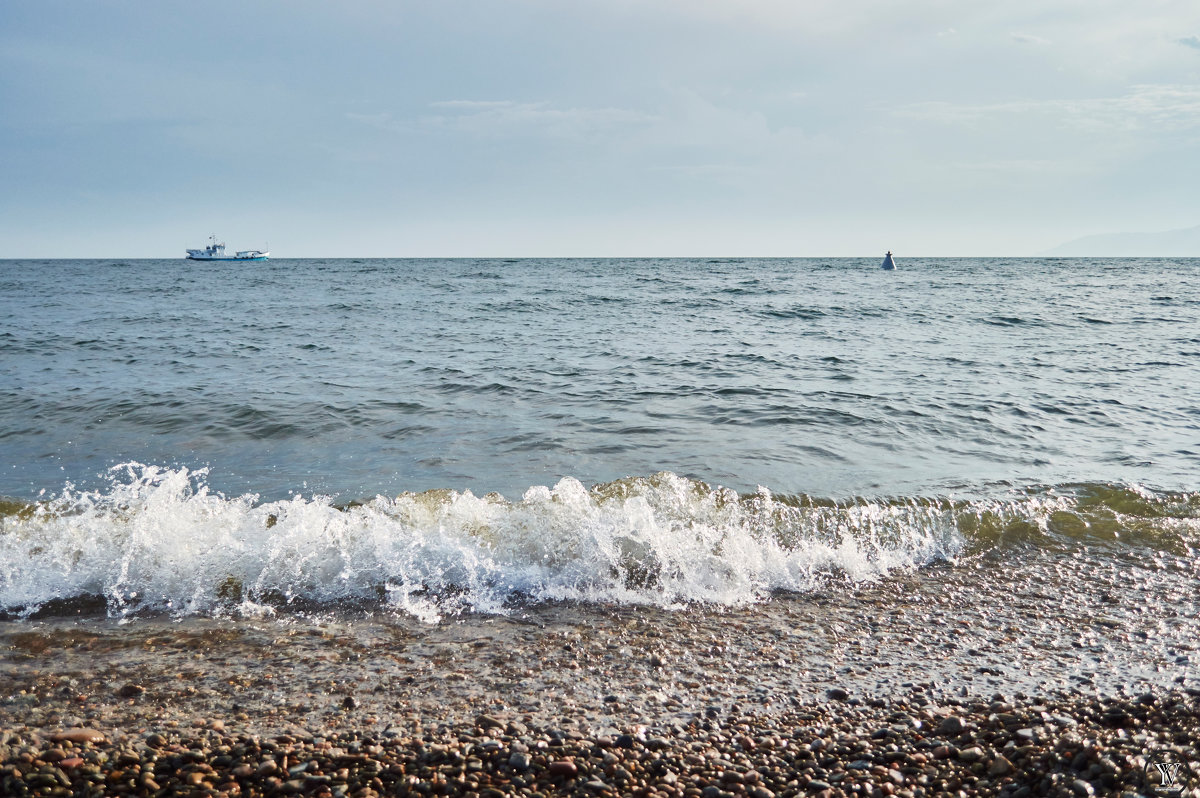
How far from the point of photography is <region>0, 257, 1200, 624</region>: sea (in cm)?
541

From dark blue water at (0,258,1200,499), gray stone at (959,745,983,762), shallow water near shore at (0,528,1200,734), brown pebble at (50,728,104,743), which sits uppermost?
dark blue water at (0,258,1200,499)

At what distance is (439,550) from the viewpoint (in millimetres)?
5688

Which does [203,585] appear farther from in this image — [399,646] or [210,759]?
[210,759]

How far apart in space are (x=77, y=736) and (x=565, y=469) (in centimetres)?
562

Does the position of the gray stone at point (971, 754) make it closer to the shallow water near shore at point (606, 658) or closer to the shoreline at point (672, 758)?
the shoreline at point (672, 758)

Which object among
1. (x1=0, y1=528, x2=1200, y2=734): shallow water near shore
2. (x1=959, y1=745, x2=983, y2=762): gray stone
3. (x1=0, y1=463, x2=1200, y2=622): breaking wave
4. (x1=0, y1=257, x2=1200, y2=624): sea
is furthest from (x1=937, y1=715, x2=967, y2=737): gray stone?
(x1=0, y1=463, x2=1200, y2=622): breaking wave

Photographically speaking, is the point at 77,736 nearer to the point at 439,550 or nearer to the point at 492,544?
the point at 439,550

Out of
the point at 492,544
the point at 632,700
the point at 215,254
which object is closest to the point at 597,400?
the point at 492,544

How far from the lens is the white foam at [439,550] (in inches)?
204

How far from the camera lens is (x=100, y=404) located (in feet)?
36.7

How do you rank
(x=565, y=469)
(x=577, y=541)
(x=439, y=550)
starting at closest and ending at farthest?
(x=439, y=550), (x=577, y=541), (x=565, y=469)

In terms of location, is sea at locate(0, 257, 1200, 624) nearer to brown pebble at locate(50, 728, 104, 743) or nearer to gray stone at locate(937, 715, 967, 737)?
brown pebble at locate(50, 728, 104, 743)

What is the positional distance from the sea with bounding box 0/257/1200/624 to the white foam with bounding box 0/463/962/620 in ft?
0.08

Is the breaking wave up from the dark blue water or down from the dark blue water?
down
